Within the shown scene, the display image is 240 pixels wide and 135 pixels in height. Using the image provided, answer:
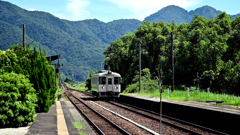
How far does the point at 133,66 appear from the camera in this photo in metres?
55.4

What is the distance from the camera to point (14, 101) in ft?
34.2

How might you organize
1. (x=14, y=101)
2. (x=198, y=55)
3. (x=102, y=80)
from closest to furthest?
(x=14, y=101), (x=102, y=80), (x=198, y=55)

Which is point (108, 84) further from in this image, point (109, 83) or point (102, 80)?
point (102, 80)

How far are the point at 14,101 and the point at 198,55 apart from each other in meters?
31.9

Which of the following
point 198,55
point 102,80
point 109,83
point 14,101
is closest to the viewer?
point 14,101

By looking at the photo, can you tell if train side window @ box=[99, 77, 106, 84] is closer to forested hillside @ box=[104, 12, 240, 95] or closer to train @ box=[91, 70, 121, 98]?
train @ box=[91, 70, 121, 98]

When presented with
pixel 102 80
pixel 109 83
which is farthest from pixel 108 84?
pixel 102 80

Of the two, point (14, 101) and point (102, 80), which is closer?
point (14, 101)

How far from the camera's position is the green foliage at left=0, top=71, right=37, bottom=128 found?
33.3 feet

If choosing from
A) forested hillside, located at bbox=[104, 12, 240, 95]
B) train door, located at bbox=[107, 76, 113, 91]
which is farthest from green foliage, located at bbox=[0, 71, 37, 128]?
forested hillside, located at bbox=[104, 12, 240, 95]

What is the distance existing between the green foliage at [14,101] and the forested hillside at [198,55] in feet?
64.4

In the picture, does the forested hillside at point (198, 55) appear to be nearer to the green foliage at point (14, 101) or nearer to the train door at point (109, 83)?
the train door at point (109, 83)

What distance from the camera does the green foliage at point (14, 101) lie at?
10.1 m

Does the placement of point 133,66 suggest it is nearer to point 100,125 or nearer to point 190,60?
point 190,60
